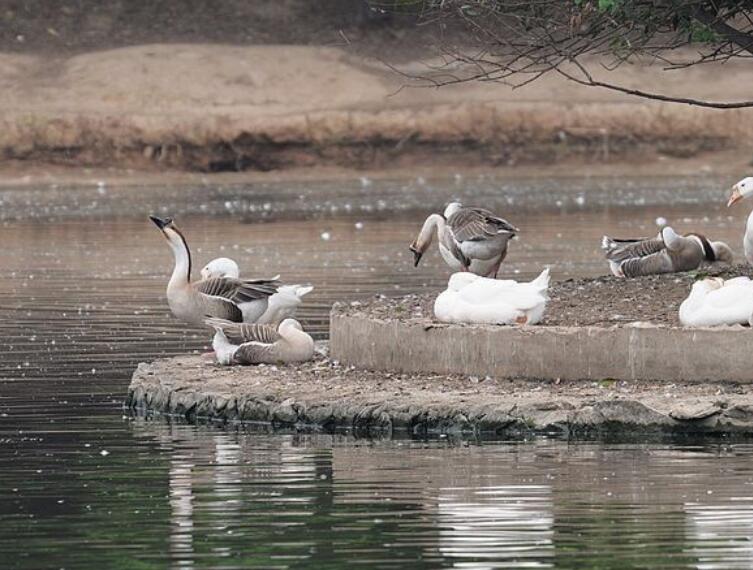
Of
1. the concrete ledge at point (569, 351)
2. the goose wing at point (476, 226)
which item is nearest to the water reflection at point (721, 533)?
the concrete ledge at point (569, 351)

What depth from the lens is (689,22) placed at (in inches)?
745

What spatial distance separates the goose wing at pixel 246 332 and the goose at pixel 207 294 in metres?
0.83

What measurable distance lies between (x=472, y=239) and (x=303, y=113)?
3243cm

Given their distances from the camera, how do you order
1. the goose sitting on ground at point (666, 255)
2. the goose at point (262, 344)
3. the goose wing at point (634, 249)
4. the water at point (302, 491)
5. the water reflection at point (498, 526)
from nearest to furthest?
the water reflection at point (498, 526) < the water at point (302, 491) < the goose at point (262, 344) < the goose sitting on ground at point (666, 255) < the goose wing at point (634, 249)

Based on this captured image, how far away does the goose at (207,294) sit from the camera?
19.0 metres

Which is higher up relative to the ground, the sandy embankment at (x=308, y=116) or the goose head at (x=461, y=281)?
the sandy embankment at (x=308, y=116)

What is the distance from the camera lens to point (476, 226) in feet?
66.4

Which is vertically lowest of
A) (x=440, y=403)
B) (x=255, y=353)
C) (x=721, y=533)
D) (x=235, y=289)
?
(x=721, y=533)

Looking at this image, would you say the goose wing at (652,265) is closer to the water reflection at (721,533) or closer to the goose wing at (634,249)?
the goose wing at (634,249)

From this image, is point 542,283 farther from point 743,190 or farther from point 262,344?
point 743,190

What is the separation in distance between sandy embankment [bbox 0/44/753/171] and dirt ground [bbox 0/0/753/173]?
0.04 meters

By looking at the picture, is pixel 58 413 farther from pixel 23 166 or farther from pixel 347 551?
pixel 23 166

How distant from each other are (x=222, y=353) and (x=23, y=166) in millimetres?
34420

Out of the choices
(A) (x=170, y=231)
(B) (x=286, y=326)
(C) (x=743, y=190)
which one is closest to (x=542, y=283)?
(B) (x=286, y=326)
